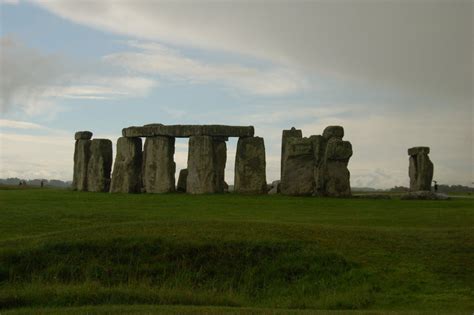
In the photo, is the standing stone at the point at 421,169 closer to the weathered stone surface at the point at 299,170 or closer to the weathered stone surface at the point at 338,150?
the weathered stone surface at the point at 338,150

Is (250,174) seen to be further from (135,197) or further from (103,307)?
(103,307)

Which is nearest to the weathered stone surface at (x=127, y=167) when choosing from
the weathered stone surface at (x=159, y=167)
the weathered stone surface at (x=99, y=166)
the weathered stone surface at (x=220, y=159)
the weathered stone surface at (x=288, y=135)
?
the weathered stone surface at (x=159, y=167)

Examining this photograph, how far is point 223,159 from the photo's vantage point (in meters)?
37.0

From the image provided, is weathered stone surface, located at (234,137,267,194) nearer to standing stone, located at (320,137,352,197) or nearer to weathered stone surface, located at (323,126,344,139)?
standing stone, located at (320,137,352,197)

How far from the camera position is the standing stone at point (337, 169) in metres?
33.9

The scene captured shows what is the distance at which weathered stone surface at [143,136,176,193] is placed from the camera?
3625 cm

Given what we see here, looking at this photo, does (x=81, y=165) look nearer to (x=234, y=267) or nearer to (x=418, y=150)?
(x=418, y=150)

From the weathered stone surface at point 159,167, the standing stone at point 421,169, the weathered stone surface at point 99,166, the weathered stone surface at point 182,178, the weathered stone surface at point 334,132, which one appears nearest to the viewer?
the weathered stone surface at point 334,132

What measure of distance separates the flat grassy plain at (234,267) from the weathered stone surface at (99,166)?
54.4 feet

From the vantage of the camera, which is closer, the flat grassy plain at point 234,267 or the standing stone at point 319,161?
the flat grassy plain at point 234,267

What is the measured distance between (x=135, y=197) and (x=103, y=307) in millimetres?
18202

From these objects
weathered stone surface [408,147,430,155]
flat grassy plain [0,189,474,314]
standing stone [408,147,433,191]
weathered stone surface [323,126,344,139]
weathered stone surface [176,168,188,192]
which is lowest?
flat grassy plain [0,189,474,314]

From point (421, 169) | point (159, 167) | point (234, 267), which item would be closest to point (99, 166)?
point (159, 167)

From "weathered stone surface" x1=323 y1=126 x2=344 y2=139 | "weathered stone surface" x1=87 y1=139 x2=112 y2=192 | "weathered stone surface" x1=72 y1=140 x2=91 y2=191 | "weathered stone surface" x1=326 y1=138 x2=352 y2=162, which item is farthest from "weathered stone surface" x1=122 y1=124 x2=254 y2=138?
"weathered stone surface" x1=72 y1=140 x2=91 y2=191
